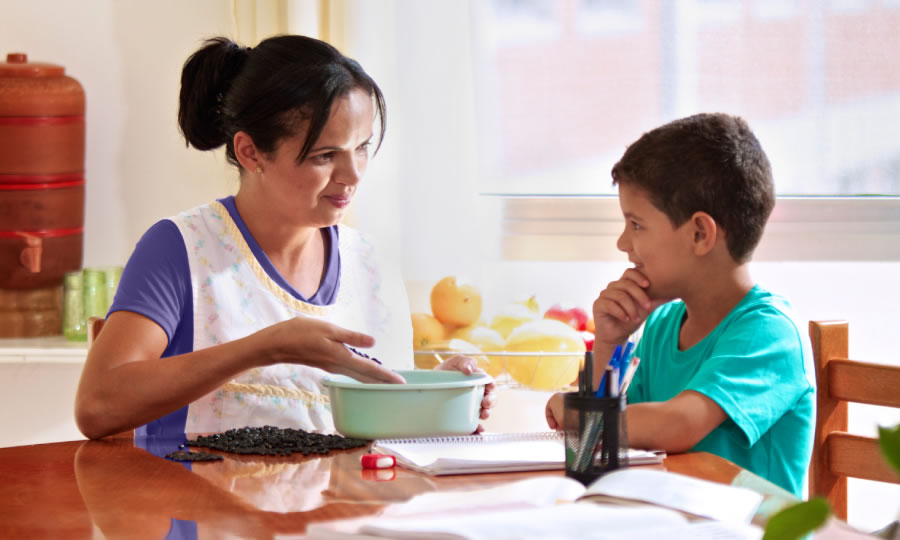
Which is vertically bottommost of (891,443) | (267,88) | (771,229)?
(771,229)

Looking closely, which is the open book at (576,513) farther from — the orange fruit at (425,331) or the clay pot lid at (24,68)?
the clay pot lid at (24,68)

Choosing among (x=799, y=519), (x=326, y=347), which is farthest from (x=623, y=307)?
(x=799, y=519)

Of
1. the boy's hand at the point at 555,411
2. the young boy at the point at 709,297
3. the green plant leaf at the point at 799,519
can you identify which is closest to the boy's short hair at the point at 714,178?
the young boy at the point at 709,297

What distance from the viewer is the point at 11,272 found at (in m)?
2.35

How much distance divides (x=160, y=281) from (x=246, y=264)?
0.16 m

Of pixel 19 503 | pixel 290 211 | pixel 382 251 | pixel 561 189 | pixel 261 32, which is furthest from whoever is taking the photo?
pixel 561 189

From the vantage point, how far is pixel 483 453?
42.0 inches

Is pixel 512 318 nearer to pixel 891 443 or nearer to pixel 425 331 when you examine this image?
pixel 425 331

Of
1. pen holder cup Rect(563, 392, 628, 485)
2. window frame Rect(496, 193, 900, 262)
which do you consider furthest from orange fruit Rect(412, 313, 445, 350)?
pen holder cup Rect(563, 392, 628, 485)

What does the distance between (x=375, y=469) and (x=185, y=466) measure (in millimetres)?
203

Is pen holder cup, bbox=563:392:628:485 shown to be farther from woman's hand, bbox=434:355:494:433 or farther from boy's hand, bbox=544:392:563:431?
woman's hand, bbox=434:355:494:433

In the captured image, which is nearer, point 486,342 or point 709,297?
point 709,297

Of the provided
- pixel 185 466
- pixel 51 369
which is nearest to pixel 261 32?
pixel 51 369

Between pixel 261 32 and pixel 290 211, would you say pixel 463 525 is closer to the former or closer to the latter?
pixel 290 211
